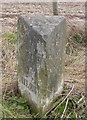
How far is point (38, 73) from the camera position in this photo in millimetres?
3395

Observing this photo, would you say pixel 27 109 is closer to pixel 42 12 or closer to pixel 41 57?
pixel 41 57

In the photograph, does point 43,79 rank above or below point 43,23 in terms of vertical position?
below

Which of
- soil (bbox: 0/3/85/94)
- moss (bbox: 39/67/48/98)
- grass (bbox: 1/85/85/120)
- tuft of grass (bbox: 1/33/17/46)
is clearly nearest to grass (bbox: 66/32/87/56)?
soil (bbox: 0/3/85/94)

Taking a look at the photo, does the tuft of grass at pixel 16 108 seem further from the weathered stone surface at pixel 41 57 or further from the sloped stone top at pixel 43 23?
the sloped stone top at pixel 43 23

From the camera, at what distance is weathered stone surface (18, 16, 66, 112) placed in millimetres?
3314

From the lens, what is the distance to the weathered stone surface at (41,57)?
3.31m

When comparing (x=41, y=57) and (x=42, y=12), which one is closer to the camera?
(x=41, y=57)

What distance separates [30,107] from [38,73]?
0.47 m

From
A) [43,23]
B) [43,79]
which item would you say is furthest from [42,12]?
[43,79]

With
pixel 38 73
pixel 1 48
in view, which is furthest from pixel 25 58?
pixel 1 48

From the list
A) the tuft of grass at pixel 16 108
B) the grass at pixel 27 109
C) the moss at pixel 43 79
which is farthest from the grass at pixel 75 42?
the moss at pixel 43 79

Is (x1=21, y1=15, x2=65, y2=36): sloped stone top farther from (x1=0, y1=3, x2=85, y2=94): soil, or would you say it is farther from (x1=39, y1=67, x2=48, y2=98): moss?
(x1=0, y1=3, x2=85, y2=94): soil

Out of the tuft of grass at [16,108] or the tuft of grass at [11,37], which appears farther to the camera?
the tuft of grass at [11,37]

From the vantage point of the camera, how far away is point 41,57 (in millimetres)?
3320
